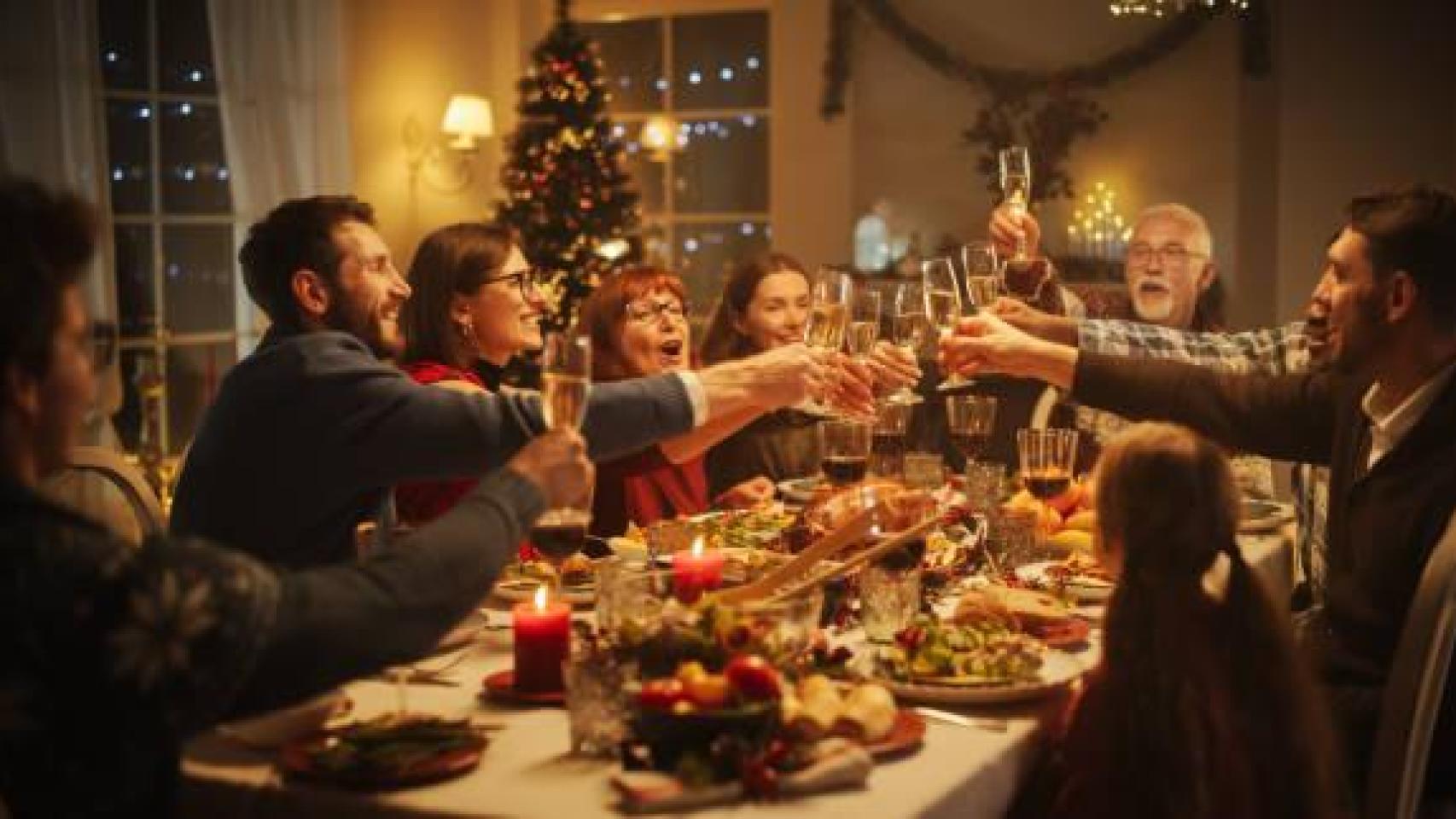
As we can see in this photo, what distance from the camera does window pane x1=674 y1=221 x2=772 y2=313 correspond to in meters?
8.08

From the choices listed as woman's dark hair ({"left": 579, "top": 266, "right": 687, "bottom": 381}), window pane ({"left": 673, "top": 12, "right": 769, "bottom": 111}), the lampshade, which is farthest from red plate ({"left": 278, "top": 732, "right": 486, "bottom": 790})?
window pane ({"left": 673, "top": 12, "right": 769, "bottom": 111})

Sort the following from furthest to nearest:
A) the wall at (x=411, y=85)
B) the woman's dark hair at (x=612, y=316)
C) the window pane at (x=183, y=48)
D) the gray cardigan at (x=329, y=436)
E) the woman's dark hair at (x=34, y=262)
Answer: the wall at (x=411, y=85), the window pane at (x=183, y=48), the woman's dark hair at (x=612, y=316), the gray cardigan at (x=329, y=436), the woman's dark hair at (x=34, y=262)

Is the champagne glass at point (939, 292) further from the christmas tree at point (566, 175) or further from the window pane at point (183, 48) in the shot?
the christmas tree at point (566, 175)

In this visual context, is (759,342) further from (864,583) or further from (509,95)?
(509,95)

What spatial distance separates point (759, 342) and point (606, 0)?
4059 mm

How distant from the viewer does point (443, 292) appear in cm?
333

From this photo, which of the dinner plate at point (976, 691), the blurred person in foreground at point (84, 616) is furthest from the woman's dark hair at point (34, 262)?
the dinner plate at point (976, 691)

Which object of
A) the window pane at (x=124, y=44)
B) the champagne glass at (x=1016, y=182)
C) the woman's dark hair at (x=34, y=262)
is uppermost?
the window pane at (x=124, y=44)

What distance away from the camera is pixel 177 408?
20.7 ft

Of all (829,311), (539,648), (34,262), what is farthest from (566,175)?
(34,262)

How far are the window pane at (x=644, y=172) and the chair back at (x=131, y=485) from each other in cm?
568

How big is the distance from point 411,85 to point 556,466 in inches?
244

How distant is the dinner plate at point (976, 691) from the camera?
1.97 metres

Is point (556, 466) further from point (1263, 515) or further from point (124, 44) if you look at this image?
point (124, 44)
